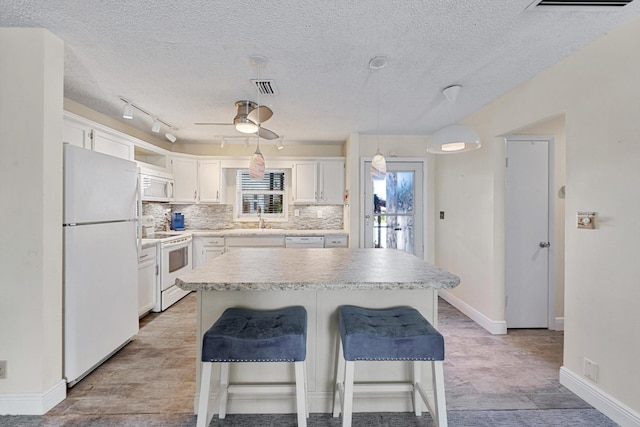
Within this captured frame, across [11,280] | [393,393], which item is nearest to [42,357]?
[11,280]

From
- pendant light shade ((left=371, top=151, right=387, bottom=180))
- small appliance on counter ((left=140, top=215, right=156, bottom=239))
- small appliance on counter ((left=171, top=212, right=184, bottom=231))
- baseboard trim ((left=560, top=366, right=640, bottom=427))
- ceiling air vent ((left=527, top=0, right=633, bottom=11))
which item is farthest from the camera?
small appliance on counter ((left=171, top=212, right=184, bottom=231))

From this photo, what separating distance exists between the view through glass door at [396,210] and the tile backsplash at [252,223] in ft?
2.35

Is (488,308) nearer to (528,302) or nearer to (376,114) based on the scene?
(528,302)

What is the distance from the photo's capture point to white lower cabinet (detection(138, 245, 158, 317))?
11.2 feet

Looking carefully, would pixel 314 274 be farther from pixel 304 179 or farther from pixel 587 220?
pixel 304 179

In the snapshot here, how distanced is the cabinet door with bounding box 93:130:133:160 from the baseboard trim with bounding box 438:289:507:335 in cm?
383

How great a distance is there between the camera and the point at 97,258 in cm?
236

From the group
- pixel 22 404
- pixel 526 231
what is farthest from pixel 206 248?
pixel 526 231

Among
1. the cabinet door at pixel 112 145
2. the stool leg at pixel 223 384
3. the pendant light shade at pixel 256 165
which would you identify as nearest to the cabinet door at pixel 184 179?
the cabinet door at pixel 112 145

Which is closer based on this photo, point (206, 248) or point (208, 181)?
point (206, 248)

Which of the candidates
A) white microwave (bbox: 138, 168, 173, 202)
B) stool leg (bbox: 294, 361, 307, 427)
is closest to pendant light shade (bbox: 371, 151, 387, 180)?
stool leg (bbox: 294, 361, 307, 427)

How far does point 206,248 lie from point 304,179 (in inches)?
73.3

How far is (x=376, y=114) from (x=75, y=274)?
3223 mm

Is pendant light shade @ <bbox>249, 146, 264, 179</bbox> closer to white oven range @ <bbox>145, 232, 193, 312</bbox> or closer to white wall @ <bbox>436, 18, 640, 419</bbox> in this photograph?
white oven range @ <bbox>145, 232, 193, 312</bbox>
